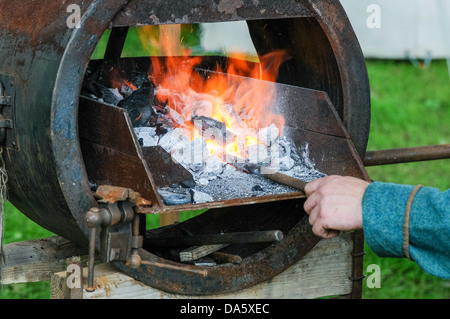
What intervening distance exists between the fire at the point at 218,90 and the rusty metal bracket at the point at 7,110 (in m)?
0.56

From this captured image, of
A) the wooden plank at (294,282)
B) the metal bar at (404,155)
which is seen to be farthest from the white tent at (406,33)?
the wooden plank at (294,282)

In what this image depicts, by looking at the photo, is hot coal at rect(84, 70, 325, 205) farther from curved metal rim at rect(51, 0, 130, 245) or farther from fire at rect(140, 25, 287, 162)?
curved metal rim at rect(51, 0, 130, 245)

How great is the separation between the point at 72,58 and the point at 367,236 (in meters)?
0.90

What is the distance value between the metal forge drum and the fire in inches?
4.2

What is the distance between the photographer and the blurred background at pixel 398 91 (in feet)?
11.5

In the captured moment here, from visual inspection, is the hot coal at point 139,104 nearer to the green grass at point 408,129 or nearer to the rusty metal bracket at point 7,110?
the rusty metal bracket at point 7,110

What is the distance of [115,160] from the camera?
1.86m

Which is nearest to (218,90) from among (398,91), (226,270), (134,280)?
(226,270)

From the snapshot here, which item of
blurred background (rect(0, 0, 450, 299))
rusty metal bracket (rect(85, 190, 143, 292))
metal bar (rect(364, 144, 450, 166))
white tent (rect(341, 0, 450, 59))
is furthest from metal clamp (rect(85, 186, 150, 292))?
white tent (rect(341, 0, 450, 59))

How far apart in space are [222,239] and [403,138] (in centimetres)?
365

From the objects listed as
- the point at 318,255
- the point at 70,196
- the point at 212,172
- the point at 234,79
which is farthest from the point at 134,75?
the point at 318,255

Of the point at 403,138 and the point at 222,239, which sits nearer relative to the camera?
the point at 222,239

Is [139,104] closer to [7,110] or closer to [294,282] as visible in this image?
[7,110]

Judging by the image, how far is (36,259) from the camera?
2215 millimetres
